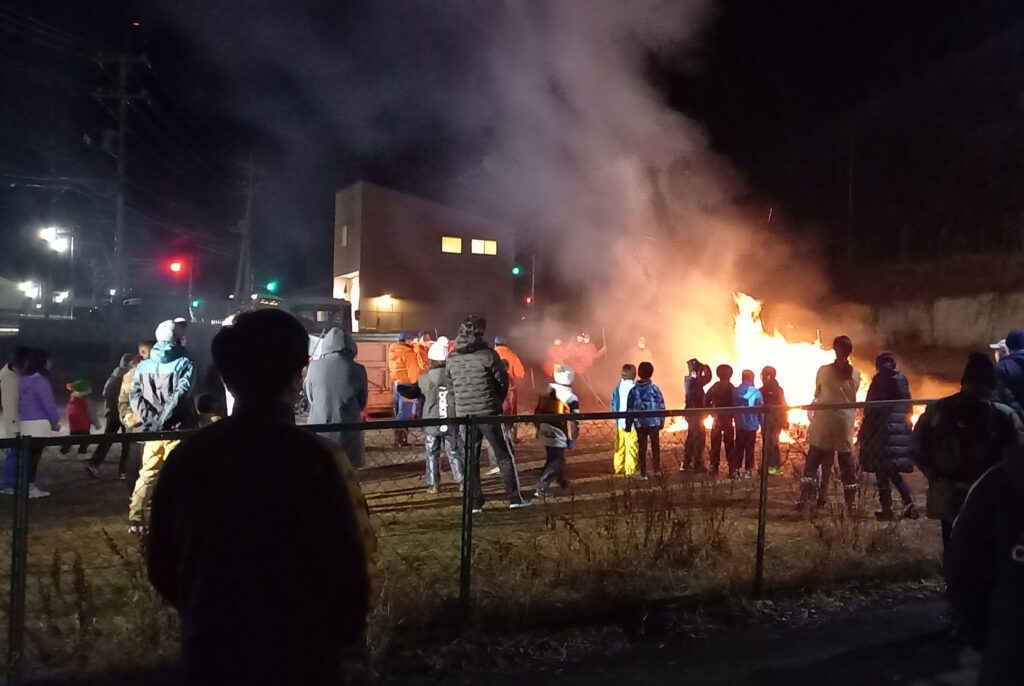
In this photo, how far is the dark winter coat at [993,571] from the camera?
2.21m

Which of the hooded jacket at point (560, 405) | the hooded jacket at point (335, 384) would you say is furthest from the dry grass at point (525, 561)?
the hooded jacket at point (335, 384)

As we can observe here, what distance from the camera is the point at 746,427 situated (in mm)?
9344

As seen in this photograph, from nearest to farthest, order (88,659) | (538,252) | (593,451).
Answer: (88,659) < (593,451) < (538,252)

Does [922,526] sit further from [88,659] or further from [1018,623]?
[88,659]

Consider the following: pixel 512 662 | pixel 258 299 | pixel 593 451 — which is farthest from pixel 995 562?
pixel 258 299

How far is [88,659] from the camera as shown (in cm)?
399

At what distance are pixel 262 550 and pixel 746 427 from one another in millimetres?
8225

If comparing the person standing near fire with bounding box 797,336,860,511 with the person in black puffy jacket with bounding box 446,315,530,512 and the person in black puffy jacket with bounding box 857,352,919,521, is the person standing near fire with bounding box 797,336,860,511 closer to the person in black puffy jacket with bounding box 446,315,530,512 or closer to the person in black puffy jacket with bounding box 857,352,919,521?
the person in black puffy jacket with bounding box 857,352,919,521

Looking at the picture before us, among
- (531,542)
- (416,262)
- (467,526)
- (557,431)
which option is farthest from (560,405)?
(416,262)

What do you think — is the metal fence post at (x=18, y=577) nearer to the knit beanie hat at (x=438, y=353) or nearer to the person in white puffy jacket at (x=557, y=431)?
the person in white puffy jacket at (x=557, y=431)

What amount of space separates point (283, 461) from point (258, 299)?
65.3ft

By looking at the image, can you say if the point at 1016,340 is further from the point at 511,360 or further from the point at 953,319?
the point at 953,319

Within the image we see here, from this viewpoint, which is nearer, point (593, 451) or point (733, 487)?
point (733, 487)

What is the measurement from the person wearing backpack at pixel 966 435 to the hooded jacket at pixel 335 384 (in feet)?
14.4
